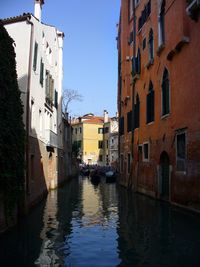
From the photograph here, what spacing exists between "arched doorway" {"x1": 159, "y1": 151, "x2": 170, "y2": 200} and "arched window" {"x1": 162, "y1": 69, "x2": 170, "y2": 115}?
1.99 meters

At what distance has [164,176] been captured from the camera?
2034 centimetres

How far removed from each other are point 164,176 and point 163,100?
11.6ft

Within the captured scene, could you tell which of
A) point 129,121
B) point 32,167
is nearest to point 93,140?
point 129,121

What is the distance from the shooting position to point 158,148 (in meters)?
21.2

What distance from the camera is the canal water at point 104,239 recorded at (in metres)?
8.13

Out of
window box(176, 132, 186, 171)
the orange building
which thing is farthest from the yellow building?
window box(176, 132, 186, 171)

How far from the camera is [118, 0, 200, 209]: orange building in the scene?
15.8 meters

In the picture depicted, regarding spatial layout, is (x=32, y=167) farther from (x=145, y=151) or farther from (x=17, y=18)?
(x=145, y=151)

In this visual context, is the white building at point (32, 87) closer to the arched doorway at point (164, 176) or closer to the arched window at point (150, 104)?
the arched window at point (150, 104)

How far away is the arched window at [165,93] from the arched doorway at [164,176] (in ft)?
6.53

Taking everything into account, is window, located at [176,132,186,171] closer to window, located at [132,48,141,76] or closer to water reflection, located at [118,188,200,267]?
water reflection, located at [118,188,200,267]

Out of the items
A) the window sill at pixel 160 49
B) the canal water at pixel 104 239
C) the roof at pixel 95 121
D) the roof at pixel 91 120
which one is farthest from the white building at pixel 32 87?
the roof at pixel 91 120

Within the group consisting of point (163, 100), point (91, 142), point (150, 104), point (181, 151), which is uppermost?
point (91, 142)

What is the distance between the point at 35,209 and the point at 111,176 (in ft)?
84.2
